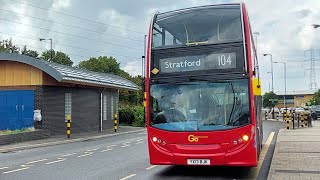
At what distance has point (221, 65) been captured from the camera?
10.3 meters

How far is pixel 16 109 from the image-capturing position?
2553cm

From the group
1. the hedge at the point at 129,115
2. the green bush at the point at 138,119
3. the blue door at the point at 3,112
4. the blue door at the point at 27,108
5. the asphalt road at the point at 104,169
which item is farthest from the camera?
the hedge at the point at 129,115

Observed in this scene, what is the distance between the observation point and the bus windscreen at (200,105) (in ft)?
33.2

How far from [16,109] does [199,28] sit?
1776 cm

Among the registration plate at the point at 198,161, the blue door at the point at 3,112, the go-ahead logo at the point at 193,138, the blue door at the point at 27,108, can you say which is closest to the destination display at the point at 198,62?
the go-ahead logo at the point at 193,138

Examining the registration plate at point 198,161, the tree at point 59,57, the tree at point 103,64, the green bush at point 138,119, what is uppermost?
the tree at point 59,57

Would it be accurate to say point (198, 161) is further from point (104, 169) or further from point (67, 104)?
point (67, 104)

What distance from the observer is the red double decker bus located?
32.9ft

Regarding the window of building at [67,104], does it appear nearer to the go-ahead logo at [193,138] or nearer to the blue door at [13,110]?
the blue door at [13,110]

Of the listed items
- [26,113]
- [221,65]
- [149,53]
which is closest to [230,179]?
[221,65]

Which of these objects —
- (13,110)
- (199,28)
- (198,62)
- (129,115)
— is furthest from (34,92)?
(198,62)

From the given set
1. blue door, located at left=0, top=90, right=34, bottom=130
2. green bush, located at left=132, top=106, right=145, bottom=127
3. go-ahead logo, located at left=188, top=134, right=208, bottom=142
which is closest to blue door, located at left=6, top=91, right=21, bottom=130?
blue door, located at left=0, top=90, right=34, bottom=130

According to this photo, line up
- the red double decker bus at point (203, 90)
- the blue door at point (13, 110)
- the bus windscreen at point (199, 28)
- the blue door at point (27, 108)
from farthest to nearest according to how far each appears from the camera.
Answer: the blue door at point (13, 110)
the blue door at point (27, 108)
the bus windscreen at point (199, 28)
the red double decker bus at point (203, 90)

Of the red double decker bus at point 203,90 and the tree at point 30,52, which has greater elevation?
the tree at point 30,52
